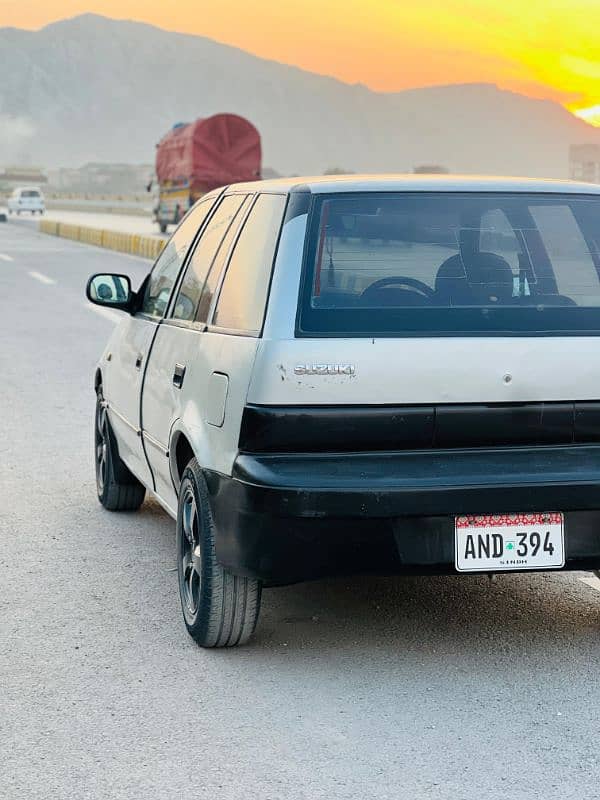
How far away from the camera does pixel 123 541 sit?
6.64m

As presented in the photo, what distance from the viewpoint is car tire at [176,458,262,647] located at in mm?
4754

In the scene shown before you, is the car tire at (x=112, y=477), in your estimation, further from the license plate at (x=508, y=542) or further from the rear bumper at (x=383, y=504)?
the license plate at (x=508, y=542)

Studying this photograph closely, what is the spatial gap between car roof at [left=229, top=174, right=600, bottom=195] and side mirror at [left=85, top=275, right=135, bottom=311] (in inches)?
54.2

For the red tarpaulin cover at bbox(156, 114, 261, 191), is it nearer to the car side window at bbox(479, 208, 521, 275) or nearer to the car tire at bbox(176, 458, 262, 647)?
the car side window at bbox(479, 208, 521, 275)

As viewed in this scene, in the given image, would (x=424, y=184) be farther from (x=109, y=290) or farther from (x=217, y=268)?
(x=109, y=290)

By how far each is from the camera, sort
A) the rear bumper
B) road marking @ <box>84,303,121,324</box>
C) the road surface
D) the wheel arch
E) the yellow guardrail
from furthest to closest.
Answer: the road surface < the yellow guardrail < road marking @ <box>84,303,121,324</box> < the wheel arch < the rear bumper

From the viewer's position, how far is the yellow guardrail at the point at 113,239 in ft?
113

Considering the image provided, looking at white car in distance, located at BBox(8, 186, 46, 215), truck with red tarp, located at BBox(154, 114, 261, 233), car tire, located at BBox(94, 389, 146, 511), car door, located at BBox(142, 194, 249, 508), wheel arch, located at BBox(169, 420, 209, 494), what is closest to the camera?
wheel arch, located at BBox(169, 420, 209, 494)

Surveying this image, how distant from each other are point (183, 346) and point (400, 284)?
1.02 m

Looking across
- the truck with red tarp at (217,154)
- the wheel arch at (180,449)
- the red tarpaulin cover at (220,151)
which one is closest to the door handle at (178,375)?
the wheel arch at (180,449)

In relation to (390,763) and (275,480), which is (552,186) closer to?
(275,480)

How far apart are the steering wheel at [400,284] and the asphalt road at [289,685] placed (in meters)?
1.25

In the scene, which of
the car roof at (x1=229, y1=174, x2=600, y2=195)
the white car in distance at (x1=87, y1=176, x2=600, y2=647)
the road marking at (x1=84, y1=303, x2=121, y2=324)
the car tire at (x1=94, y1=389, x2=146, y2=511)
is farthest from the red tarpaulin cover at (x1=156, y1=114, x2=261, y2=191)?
the white car in distance at (x1=87, y1=176, x2=600, y2=647)

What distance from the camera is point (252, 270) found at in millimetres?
4832
